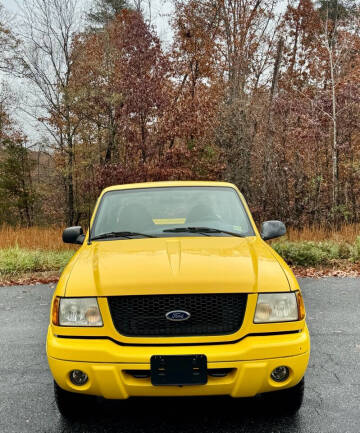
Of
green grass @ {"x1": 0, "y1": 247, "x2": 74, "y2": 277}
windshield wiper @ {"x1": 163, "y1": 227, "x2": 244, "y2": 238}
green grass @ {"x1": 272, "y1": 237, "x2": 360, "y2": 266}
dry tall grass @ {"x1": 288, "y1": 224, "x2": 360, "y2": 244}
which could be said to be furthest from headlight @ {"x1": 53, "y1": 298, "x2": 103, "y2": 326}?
dry tall grass @ {"x1": 288, "y1": 224, "x2": 360, "y2": 244}

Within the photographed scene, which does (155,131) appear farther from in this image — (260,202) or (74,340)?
(74,340)

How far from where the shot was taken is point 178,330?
8.39 feet

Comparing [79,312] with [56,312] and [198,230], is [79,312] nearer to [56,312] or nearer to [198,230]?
[56,312]

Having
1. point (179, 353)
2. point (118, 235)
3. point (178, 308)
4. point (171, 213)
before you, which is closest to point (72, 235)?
point (118, 235)

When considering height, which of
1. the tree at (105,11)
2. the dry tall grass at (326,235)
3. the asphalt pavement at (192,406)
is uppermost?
the tree at (105,11)

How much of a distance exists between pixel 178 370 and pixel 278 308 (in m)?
0.72

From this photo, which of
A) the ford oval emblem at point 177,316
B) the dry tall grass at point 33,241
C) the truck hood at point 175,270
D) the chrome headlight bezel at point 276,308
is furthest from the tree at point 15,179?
the chrome headlight bezel at point 276,308

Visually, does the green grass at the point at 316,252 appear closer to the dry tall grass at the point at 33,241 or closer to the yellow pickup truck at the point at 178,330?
the dry tall grass at the point at 33,241

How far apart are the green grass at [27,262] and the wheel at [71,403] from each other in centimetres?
628

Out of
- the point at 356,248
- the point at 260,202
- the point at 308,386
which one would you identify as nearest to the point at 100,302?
the point at 308,386

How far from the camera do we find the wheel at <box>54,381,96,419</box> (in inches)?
111

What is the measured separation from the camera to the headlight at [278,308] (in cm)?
262

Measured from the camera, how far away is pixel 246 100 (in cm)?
1678

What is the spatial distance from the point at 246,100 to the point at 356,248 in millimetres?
9119
